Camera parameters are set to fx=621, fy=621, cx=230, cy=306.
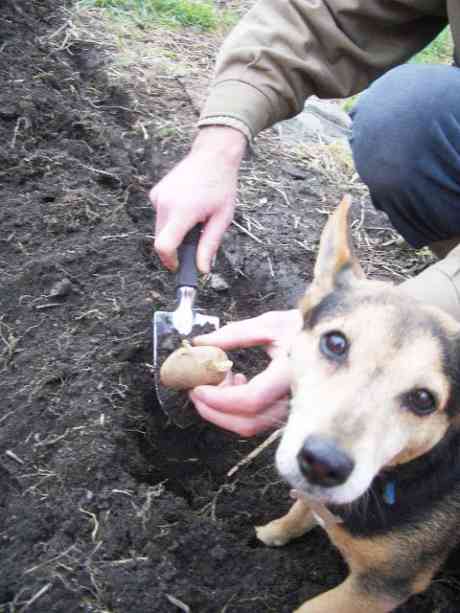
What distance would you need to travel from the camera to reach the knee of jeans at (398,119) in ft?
9.92

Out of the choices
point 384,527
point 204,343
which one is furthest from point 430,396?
point 204,343

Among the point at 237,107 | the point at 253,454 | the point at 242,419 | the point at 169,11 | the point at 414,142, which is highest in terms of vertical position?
the point at 237,107

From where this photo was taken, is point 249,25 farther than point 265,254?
No

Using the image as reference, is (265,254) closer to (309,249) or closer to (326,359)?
(309,249)

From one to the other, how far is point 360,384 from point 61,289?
1.72m

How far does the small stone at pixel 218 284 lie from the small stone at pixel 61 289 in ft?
2.52

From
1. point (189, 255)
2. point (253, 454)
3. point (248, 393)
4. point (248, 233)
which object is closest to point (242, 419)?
point (248, 393)

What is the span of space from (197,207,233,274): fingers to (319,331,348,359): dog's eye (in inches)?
22.3

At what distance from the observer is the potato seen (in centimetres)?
243

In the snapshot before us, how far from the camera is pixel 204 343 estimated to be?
102 inches

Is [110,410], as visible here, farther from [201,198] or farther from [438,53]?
[438,53]

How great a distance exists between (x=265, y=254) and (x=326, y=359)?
1.73 metres

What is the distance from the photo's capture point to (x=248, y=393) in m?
2.33

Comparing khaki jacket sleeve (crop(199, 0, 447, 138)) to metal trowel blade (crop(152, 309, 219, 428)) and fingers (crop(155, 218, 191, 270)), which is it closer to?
fingers (crop(155, 218, 191, 270))
